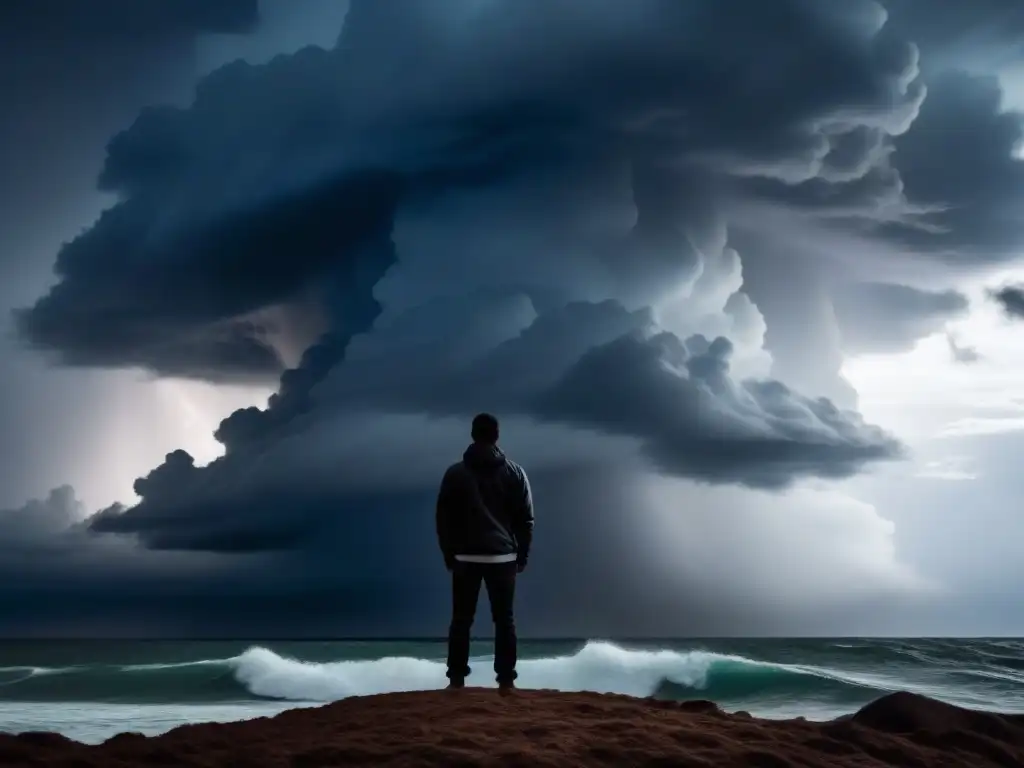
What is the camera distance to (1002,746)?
20.2ft

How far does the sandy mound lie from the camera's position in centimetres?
497

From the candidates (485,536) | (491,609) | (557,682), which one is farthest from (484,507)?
(557,682)

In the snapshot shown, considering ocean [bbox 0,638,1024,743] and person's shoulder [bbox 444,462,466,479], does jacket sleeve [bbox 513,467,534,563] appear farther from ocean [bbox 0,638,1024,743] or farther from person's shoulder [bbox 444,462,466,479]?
ocean [bbox 0,638,1024,743]

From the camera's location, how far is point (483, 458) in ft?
23.3

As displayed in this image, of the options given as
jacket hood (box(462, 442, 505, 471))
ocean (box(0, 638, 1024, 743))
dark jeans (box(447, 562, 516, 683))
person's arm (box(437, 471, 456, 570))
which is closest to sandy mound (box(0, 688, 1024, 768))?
dark jeans (box(447, 562, 516, 683))

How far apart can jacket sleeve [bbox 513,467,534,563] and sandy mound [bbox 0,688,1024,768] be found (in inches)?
40.0

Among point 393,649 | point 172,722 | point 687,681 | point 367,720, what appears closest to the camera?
point 367,720

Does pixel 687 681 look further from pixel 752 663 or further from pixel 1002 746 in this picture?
pixel 1002 746

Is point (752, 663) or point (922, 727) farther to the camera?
point (752, 663)

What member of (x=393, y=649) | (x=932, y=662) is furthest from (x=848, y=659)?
(x=393, y=649)

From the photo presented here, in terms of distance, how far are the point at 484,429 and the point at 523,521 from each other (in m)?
0.74

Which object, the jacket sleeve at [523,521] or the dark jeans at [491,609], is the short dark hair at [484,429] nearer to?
the jacket sleeve at [523,521]

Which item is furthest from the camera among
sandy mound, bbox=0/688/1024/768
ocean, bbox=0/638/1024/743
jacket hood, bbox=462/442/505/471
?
ocean, bbox=0/638/1024/743

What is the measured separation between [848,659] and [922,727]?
27.1m
